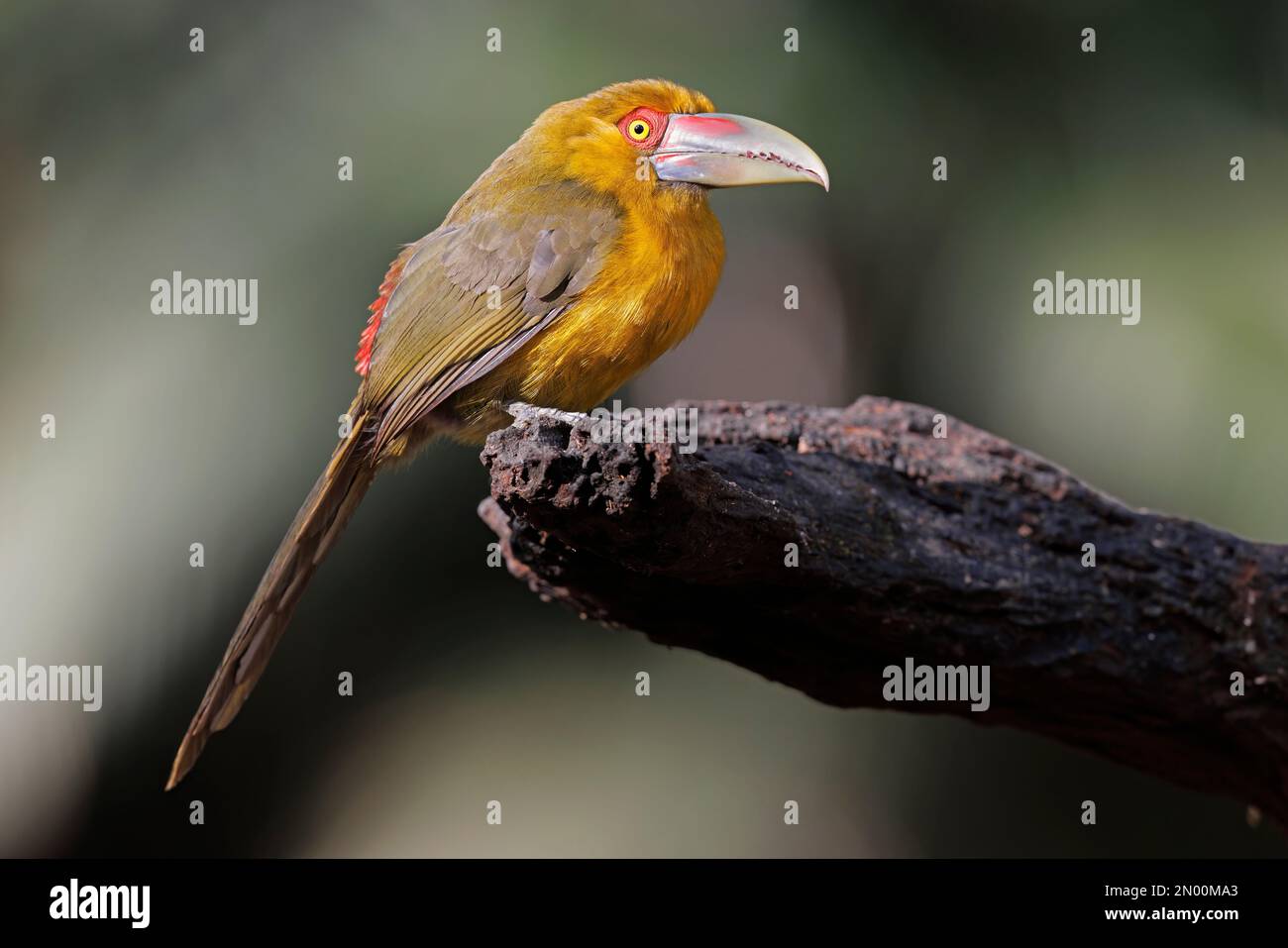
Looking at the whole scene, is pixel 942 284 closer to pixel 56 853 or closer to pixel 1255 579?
pixel 1255 579

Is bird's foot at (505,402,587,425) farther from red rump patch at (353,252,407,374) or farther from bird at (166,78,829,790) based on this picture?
red rump patch at (353,252,407,374)

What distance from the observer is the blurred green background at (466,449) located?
484 centimetres

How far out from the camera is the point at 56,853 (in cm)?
495

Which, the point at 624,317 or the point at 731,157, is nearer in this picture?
the point at 624,317

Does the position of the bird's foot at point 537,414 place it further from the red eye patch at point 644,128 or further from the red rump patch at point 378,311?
the red eye patch at point 644,128

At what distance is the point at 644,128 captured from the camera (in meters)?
3.73

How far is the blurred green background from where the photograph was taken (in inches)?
190

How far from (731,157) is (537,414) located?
1.07 m

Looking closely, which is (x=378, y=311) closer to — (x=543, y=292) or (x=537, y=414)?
(x=543, y=292)

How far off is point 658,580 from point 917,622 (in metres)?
0.69

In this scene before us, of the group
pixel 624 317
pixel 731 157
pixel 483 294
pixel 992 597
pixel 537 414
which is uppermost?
pixel 731 157

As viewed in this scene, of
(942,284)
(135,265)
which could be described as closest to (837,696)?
(942,284)

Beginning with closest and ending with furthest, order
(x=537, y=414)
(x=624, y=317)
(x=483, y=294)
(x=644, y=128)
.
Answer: (x=537, y=414) < (x=624, y=317) < (x=483, y=294) < (x=644, y=128)

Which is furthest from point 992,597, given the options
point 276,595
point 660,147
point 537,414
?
point 276,595
